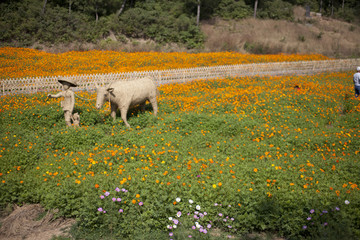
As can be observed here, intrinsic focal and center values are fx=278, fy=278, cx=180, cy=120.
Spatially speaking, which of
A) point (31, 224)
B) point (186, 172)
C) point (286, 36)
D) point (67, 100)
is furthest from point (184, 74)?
point (286, 36)

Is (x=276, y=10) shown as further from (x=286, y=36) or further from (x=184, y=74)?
(x=184, y=74)

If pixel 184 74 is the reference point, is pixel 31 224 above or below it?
below

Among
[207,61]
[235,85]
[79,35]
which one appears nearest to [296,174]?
[235,85]

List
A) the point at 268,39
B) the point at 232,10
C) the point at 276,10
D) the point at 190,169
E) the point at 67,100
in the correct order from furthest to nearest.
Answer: the point at 276,10 → the point at 232,10 → the point at 268,39 → the point at 67,100 → the point at 190,169

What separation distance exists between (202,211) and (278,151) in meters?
3.54

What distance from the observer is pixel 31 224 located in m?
5.52

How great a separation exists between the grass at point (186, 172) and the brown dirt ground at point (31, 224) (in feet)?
0.71

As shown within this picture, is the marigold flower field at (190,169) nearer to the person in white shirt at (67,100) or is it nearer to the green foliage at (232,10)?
the person in white shirt at (67,100)

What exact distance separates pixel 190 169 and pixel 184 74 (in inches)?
498

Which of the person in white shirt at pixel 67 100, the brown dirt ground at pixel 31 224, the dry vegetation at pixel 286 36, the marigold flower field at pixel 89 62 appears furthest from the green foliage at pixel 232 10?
the brown dirt ground at pixel 31 224

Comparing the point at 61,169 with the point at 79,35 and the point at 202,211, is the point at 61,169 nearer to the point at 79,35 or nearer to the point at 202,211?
the point at 202,211

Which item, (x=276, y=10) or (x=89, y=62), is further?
(x=276, y=10)

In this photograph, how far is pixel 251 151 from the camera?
25.8 feet

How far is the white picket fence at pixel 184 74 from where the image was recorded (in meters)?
14.0
